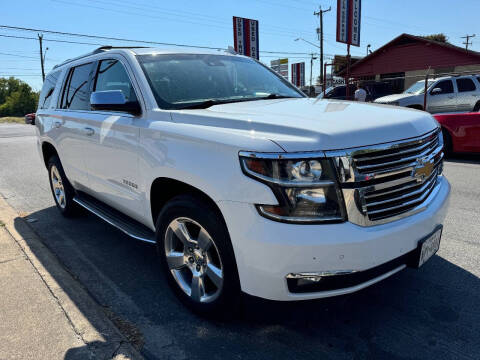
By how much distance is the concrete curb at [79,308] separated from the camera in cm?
247

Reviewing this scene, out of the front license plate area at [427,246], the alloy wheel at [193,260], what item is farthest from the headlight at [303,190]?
the front license plate area at [427,246]

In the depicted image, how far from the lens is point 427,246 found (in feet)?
8.30

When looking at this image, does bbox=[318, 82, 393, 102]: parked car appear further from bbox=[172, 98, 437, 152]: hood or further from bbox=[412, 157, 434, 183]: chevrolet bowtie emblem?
bbox=[412, 157, 434, 183]: chevrolet bowtie emblem

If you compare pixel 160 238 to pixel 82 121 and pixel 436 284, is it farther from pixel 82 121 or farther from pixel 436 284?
pixel 436 284

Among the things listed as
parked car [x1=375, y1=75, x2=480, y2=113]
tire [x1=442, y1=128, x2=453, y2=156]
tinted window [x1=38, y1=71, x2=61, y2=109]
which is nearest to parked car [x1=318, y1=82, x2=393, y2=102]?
parked car [x1=375, y1=75, x2=480, y2=113]

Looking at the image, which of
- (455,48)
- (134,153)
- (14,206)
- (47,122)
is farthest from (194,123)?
(455,48)

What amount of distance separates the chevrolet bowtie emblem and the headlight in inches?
26.1

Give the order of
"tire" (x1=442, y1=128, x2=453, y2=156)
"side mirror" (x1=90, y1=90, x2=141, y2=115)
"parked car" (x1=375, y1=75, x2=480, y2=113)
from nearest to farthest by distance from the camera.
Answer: "side mirror" (x1=90, y1=90, x2=141, y2=115), "tire" (x1=442, y1=128, x2=453, y2=156), "parked car" (x1=375, y1=75, x2=480, y2=113)

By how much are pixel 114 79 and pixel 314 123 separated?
2.18m

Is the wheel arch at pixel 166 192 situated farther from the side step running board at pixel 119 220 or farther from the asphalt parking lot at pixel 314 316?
the asphalt parking lot at pixel 314 316

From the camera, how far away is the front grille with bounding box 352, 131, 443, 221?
2.20m

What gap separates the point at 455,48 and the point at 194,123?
1224 inches

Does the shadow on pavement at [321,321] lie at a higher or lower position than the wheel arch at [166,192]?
lower

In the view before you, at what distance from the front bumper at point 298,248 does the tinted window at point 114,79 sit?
166 centimetres
